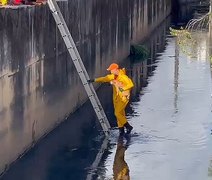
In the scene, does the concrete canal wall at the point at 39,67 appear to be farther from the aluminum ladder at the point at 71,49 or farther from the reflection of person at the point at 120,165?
the reflection of person at the point at 120,165

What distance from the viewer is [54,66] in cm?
1557

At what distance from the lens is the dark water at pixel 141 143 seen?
12.3m

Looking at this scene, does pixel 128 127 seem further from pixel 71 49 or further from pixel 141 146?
pixel 71 49

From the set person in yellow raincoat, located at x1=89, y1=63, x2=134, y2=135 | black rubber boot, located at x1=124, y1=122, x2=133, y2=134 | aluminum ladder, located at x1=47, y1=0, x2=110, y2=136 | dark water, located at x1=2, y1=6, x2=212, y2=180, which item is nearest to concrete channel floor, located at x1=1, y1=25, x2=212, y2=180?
dark water, located at x1=2, y1=6, x2=212, y2=180

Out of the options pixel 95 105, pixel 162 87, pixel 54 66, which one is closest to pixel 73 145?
pixel 95 105

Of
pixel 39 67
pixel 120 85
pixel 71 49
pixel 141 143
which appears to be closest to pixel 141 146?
pixel 141 143

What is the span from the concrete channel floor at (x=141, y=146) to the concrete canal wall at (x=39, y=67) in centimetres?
40

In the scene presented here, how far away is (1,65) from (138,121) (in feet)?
18.2

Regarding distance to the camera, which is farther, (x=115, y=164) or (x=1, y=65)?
(x=115, y=164)

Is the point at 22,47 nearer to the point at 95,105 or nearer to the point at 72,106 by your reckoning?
the point at 95,105

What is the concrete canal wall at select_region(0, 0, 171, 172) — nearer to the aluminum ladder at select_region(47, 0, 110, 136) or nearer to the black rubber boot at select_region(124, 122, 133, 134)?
the aluminum ladder at select_region(47, 0, 110, 136)

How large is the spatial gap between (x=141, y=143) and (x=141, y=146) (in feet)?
0.83

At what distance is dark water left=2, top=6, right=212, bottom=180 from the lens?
12312 mm

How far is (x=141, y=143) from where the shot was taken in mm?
14414
